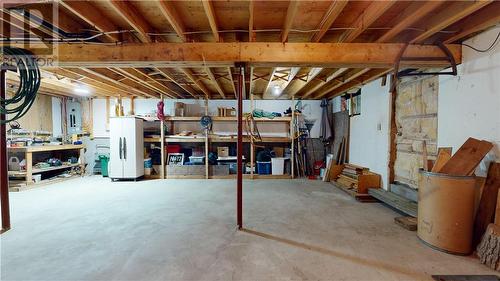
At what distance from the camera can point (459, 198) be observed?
228 centimetres

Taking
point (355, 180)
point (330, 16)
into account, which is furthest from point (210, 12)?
point (355, 180)

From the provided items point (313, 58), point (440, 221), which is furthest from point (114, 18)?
point (440, 221)

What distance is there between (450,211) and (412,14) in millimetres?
2003

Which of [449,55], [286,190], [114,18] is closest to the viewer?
[114,18]

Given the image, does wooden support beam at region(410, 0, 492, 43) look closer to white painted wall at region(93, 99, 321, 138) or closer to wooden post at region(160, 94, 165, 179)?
white painted wall at region(93, 99, 321, 138)

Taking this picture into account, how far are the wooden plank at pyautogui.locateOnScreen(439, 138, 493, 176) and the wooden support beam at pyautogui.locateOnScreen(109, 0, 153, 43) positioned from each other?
3.75 m

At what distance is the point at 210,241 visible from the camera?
8.63 ft

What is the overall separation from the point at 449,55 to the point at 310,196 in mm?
3051

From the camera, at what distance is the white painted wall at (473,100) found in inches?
96.4

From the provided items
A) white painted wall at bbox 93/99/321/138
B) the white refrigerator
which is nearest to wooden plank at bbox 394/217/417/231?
white painted wall at bbox 93/99/321/138

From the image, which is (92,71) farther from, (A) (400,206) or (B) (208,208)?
(A) (400,206)

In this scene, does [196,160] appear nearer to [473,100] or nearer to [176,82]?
[176,82]

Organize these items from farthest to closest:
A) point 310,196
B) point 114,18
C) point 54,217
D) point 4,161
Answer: point 310,196 < point 54,217 < point 4,161 < point 114,18

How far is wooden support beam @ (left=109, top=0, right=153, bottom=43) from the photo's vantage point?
86.2 inches
